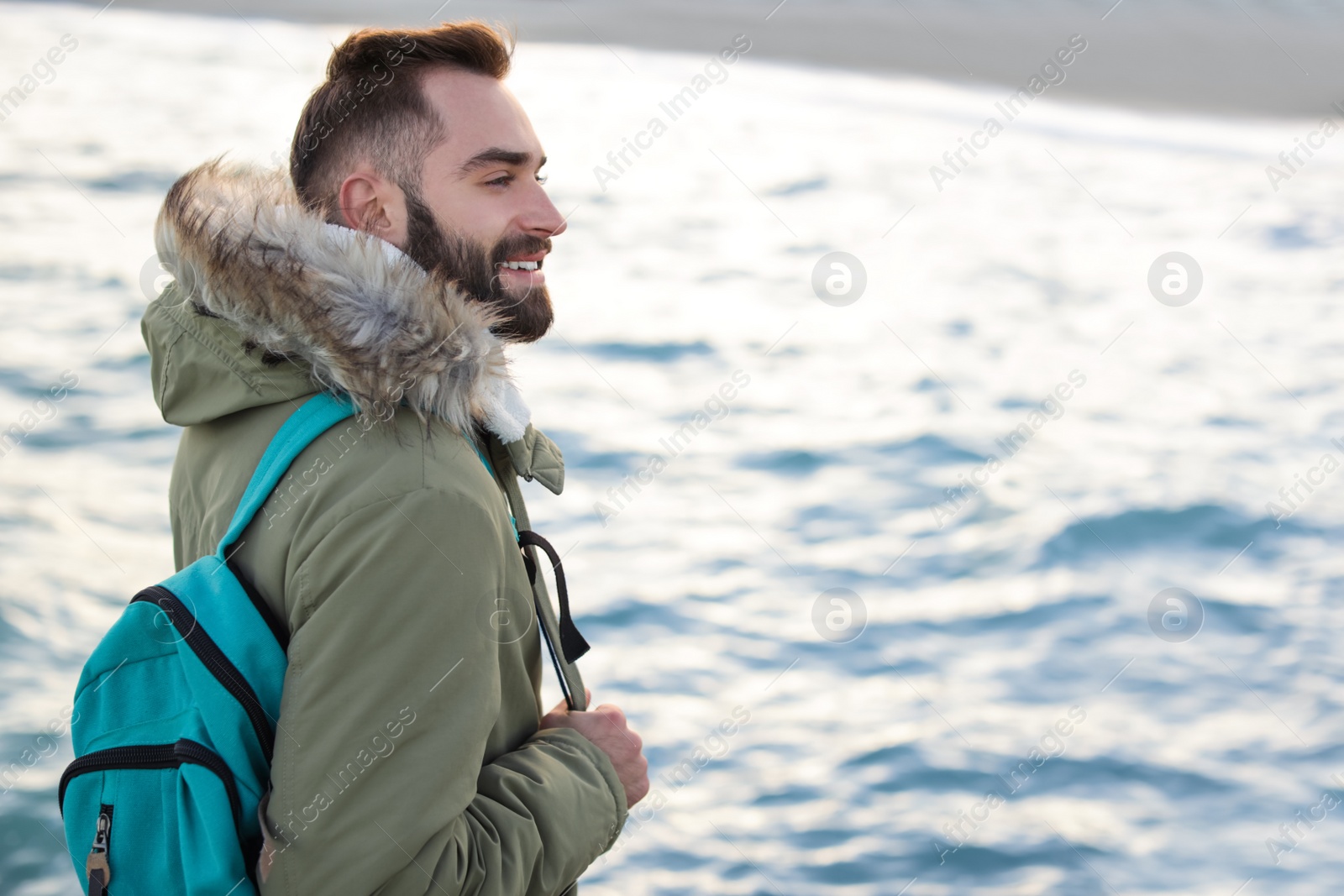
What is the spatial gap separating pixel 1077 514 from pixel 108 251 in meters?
5.92

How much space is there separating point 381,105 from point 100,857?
0.96 meters

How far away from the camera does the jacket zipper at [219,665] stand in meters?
1.34

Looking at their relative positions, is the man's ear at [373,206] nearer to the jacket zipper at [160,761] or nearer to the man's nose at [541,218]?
the man's nose at [541,218]

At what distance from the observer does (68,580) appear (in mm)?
4652

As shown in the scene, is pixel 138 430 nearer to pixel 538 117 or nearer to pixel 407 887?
pixel 407 887

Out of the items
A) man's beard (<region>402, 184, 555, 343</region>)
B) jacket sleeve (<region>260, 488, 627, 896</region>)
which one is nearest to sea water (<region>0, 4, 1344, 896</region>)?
jacket sleeve (<region>260, 488, 627, 896</region>)

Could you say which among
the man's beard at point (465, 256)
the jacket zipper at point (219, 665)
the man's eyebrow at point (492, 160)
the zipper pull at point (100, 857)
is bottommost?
the zipper pull at point (100, 857)

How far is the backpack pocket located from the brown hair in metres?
0.70

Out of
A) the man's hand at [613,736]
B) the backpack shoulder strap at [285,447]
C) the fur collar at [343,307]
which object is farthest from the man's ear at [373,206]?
the man's hand at [613,736]

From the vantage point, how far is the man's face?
1.64m

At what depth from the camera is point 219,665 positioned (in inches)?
52.9

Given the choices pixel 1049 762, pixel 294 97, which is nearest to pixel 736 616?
pixel 1049 762

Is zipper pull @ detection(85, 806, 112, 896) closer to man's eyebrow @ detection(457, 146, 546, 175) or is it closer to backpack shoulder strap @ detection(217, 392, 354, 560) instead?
backpack shoulder strap @ detection(217, 392, 354, 560)

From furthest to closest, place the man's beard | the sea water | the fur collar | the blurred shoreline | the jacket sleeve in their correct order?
the blurred shoreline → the sea water → the man's beard → the fur collar → the jacket sleeve
